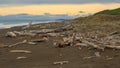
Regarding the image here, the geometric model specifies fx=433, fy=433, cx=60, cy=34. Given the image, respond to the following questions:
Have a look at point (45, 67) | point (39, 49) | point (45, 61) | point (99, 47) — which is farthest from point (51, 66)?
point (39, 49)

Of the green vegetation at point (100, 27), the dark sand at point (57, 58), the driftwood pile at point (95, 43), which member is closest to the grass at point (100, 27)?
the green vegetation at point (100, 27)

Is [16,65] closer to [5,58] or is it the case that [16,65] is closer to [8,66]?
[8,66]

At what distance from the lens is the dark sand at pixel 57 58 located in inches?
603

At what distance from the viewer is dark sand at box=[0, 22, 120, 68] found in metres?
15.3

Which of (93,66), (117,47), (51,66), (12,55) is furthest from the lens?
(12,55)

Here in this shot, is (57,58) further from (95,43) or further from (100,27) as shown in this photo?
(100,27)

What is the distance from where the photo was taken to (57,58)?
1764 cm

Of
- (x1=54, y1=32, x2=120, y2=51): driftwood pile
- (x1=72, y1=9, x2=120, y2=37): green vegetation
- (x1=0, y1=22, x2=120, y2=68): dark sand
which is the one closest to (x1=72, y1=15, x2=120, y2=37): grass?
(x1=72, y1=9, x2=120, y2=37): green vegetation

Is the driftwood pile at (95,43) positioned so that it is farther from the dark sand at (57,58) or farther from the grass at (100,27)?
the grass at (100,27)

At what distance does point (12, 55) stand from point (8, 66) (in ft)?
8.63

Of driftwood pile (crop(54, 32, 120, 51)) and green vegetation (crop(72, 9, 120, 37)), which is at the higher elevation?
driftwood pile (crop(54, 32, 120, 51))

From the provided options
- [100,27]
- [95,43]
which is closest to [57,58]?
[95,43]

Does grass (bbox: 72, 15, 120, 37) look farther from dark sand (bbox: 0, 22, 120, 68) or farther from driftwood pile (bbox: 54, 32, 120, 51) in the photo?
dark sand (bbox: 0, 22, 120, 68)

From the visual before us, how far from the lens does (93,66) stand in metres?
14.7
